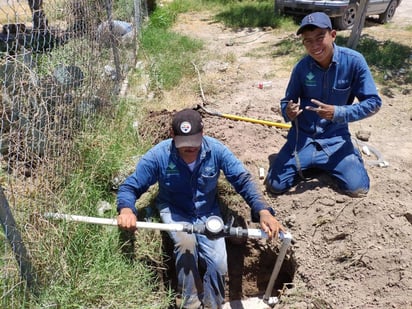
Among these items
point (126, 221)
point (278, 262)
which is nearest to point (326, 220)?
point (278, 262)

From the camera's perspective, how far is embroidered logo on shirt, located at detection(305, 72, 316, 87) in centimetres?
346

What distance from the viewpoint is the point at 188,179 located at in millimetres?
2938

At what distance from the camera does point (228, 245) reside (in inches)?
138

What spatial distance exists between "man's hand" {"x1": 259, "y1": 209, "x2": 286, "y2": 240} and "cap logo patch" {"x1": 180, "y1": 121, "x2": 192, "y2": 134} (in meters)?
0.78

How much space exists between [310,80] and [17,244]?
2.61 meters

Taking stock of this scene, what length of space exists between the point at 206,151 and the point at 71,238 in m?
1.10

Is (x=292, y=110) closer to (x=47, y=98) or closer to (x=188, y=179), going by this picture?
(x=188, y=179)

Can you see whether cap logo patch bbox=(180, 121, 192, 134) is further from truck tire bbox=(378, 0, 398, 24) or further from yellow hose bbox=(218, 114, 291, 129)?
truck tire bbox=(378, 0, 398, 24)

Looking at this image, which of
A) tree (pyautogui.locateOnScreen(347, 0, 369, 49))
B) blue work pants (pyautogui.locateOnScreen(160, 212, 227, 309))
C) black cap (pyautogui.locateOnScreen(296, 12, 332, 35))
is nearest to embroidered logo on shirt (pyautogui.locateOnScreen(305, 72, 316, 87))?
black cap (pyautogui.locateOnScreen(296, 12, 332, 35))

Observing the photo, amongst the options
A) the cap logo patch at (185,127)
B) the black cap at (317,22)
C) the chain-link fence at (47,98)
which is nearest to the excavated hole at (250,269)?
the cap logo patch at (185,127)

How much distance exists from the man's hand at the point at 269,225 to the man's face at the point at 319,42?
140 centimetres

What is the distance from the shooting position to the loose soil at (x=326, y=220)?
8.61 ft

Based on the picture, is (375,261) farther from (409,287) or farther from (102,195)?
(102,195)

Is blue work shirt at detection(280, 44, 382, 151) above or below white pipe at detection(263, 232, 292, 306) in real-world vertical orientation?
above
